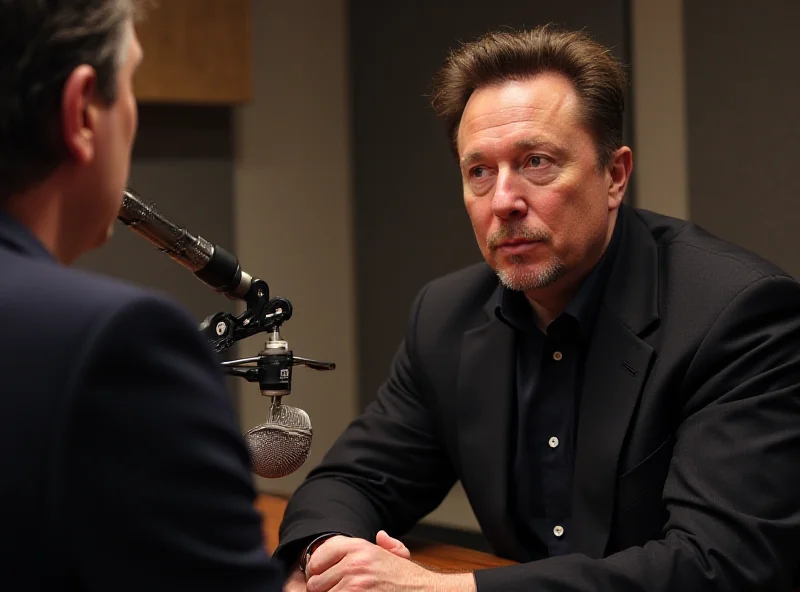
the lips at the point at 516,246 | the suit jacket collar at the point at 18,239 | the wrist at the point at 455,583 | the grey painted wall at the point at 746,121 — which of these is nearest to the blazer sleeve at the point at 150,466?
the suit jacket collar at the point at 18,239

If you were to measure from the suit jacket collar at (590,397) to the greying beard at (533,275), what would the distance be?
92 mm

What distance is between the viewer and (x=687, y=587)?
1.46 meters

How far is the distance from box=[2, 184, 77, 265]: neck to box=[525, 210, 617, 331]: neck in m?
1.13

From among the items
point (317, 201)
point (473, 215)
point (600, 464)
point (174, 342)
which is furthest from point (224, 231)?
point (174, 342)

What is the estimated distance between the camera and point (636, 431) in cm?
168

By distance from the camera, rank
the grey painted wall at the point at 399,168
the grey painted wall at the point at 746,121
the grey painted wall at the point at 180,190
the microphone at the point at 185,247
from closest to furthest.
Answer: the microphone at the point at 185,247 < the grey painted wall at the point at 746,121 < the grey painted wall at the point at 180,190 < the grey painted wall at the point at 399,168

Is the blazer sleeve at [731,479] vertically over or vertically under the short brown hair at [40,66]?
under

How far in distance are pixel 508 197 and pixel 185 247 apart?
59 cm

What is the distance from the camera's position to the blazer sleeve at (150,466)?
0.70 m

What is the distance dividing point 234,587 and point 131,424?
5.7 inches

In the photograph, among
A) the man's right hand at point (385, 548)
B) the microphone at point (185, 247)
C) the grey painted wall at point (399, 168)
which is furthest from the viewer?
the grey painted wall at point (399, 168)

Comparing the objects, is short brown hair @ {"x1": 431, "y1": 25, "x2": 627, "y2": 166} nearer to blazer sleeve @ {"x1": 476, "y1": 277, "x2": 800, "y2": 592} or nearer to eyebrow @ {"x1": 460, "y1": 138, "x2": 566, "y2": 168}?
eyebrow @ {"x1": 460, "y1": 138, "x2": 566, "y2": 168}

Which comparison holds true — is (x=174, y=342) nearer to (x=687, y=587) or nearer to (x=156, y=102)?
(x=687, y=587)

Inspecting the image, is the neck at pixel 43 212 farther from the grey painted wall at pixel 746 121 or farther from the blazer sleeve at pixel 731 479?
the grey painted wall at pixel 746 121
